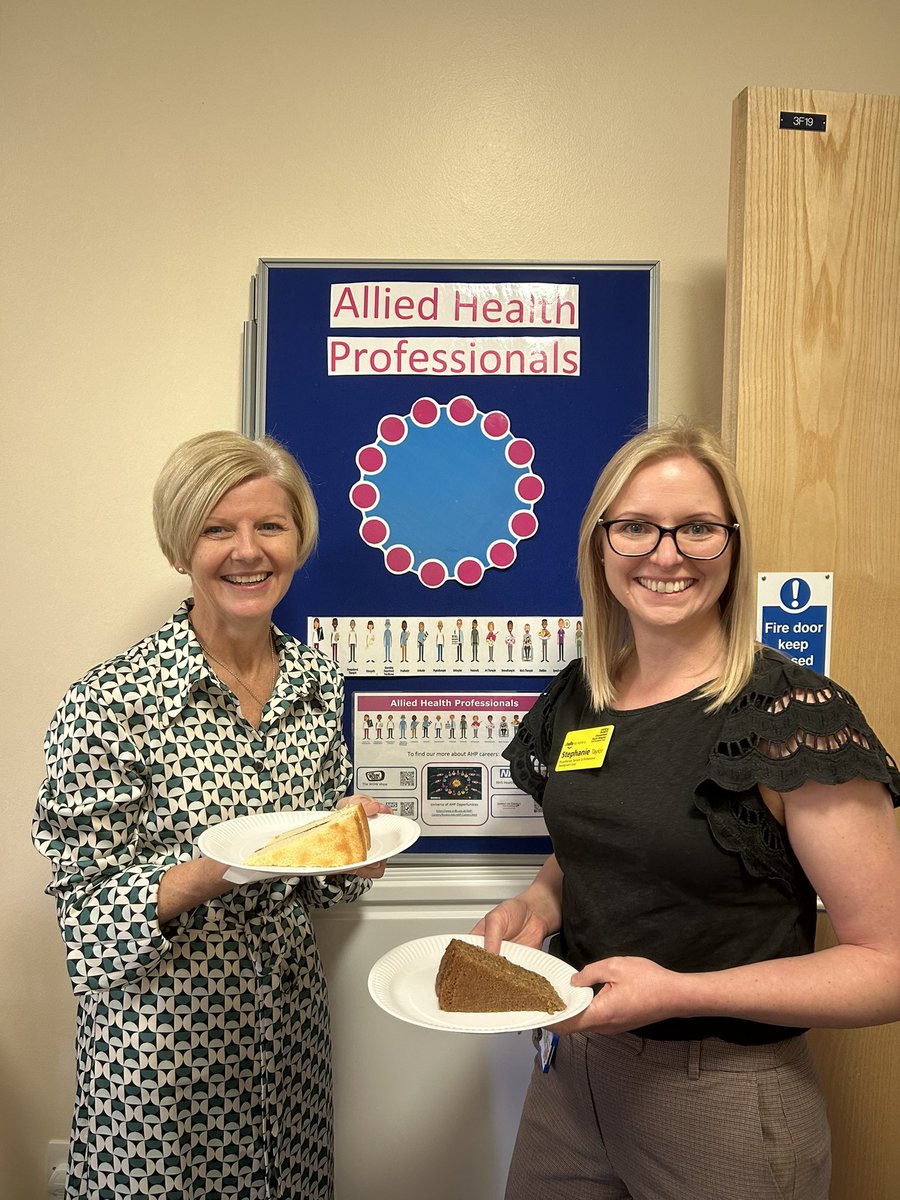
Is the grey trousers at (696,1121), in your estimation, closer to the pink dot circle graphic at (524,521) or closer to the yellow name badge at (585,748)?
the yellow name badge at (585,748)

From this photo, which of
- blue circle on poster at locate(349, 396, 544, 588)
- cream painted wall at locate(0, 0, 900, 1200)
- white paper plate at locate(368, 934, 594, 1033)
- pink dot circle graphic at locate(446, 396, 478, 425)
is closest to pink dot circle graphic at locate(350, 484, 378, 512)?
blue circle on poster at locate(349, 396, 544, 588)

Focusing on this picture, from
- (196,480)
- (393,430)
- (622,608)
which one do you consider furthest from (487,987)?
Result: (393,430)

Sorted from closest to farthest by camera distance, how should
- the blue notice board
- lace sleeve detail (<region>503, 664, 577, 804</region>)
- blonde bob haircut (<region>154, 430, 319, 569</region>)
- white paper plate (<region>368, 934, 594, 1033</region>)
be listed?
white paper plate (<region>368, 934, 594, 1033</region>) < blonde bob haircut (<region>154, 430, 319, 569</region>) < lace sleeve detail (<region>503, 664, 577, 804</region>) < the blue notice board

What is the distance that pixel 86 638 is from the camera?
2.06m

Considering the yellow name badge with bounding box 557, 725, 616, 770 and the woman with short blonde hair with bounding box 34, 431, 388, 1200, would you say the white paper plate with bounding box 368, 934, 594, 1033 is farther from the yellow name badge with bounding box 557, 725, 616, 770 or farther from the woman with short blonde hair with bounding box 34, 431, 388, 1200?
the yellow name badge with bounding box 557, 725, 616, 770

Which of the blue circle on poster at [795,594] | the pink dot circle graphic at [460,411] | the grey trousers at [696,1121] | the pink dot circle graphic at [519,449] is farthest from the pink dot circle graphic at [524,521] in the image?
the grey trousers at [696,1121]

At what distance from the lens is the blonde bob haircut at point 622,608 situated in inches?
54.3

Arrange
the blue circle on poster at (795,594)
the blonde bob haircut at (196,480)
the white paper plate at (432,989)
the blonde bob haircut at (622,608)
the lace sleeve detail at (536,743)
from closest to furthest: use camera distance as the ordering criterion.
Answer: the white paper plate at (432,989)
the blonde bob haircut at (622,608)
the blonde bob haircut at (196,480)
the lace sleeve detail at (536,743)
the blue circle on poster at (795,594)

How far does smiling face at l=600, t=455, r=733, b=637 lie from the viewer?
4.56ft

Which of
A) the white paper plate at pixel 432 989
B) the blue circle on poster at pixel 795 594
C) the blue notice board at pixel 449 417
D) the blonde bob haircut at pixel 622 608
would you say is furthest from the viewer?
the blue notice board at pixel 449 417

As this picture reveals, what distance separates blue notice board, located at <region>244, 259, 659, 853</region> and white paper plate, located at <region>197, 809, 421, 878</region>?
568mm

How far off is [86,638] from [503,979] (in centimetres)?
129

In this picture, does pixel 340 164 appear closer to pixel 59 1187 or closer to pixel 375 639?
pixel 375 639

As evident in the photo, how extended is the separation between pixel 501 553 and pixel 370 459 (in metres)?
0.36
